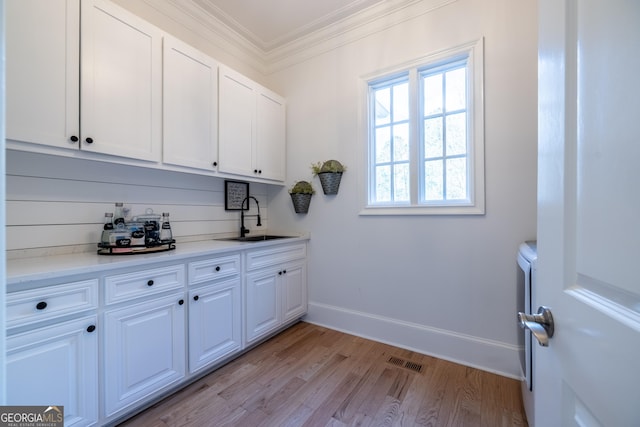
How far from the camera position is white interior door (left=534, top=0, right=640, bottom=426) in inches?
14.8

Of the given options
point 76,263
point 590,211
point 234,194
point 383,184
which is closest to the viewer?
point 590,211

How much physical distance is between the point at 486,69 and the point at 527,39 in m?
0.27

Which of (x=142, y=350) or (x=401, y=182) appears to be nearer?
Answer: (x=142, y=350)

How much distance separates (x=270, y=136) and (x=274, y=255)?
1.26m

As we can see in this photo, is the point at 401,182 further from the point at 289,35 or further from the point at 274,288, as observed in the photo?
the point at 289,35

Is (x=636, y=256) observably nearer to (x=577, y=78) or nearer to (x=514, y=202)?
(x=577, y=78)

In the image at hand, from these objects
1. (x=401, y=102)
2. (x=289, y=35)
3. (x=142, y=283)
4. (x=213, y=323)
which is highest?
(x=289, y=35)

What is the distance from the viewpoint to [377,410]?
154 centimetres

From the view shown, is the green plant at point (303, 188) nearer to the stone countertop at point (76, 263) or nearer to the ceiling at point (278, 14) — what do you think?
the stone countertop at point (76, 263)

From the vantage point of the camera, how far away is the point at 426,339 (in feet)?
7.06

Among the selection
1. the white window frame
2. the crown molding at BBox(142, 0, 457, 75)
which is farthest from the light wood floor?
the crown molding at BBox(142, 0, 457, 75)

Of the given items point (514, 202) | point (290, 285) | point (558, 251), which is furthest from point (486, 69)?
point (290, 285)

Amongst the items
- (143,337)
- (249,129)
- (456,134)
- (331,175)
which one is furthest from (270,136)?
(143,337)

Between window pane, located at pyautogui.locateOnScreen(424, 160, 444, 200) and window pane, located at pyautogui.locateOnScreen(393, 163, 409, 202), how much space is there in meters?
0.16
